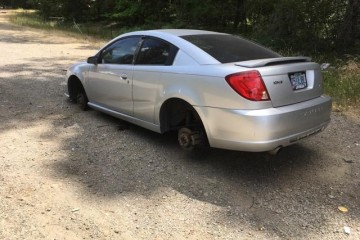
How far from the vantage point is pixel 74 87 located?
24.2 feet

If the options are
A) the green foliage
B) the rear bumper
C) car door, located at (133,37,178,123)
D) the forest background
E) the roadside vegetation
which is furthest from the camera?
the forest background

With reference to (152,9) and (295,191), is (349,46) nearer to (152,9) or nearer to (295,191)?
(295,191)

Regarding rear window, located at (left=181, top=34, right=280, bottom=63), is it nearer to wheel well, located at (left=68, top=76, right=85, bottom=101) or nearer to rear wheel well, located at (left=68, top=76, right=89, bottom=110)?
rear wheel well, located at (left=68, top=76, right=89, bottom=110)

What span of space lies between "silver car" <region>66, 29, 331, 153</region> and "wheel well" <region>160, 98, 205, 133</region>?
0.5 inches

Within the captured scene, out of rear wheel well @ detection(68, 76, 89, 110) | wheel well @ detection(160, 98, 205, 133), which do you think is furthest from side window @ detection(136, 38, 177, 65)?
rear wheel well @ detection(68, 76, 89, 110)

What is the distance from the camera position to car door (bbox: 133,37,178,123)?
5.14m

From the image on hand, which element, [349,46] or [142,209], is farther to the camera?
[349,46]

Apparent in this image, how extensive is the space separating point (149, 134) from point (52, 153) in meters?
1.36

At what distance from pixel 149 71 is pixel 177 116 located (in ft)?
2.16

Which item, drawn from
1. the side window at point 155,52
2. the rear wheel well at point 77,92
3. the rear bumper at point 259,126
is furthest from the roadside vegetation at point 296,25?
the rear wheel well at point 77,92

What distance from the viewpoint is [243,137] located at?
13.8 feet

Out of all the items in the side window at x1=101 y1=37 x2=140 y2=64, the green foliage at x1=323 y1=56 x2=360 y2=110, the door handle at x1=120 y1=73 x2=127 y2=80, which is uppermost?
the side window at x1=101 y1=37 x2=140 y2=64

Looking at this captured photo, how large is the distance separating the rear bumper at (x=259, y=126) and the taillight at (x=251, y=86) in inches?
5.7

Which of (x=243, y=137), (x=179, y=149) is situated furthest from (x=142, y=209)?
(x=179, y=149)
